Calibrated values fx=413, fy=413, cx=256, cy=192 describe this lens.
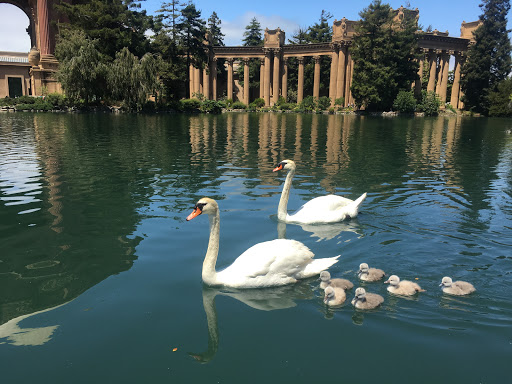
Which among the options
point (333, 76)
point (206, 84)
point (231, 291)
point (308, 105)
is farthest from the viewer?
point (206, 84)

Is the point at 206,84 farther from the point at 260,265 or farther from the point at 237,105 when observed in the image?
the point at 260,265

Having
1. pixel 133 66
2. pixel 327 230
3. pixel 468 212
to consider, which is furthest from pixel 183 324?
pixel 133 66

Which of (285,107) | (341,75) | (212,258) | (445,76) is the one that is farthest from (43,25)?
(445,76)

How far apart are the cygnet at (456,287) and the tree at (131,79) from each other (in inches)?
1844

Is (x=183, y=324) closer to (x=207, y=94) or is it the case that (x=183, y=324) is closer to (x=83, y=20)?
(x=83, y=20)

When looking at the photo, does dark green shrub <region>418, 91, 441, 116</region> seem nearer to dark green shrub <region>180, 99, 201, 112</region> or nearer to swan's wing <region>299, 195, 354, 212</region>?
dark green shrub <region>180, 99, 201, 112</region>

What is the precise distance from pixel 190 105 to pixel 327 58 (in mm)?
34816

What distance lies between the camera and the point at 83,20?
170 ft

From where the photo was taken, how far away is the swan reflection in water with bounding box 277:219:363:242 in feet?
26.6

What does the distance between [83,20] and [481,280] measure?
56845 mm

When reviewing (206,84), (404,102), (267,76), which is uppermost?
(267,76)

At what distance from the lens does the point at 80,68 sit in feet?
147

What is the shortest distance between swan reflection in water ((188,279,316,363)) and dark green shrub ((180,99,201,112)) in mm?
55447

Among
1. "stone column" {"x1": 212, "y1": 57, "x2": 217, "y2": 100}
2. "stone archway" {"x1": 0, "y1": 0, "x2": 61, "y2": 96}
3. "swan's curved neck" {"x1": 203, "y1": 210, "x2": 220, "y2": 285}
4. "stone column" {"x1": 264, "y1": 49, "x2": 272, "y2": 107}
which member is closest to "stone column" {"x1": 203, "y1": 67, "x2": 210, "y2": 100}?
"stone column" {"x1": 212, "y1": 57, "x2": 217, "y2": 100}
